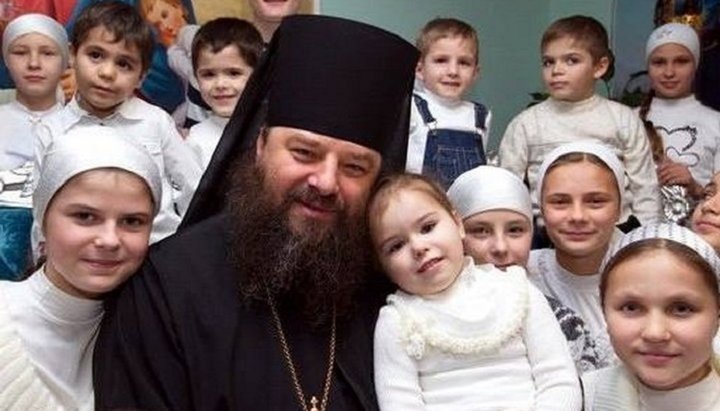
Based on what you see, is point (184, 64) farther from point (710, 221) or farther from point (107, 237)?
point (710, 221)

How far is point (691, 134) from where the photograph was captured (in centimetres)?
566

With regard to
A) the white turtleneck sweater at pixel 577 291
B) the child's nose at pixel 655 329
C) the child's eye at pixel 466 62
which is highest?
the child's eye at pixel 466 62

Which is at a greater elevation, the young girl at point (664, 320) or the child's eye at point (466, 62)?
the child's eye at point (466, 62)

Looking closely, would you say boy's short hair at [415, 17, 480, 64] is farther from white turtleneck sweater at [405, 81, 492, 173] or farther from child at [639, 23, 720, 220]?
child at [639, 23, 720, 220]

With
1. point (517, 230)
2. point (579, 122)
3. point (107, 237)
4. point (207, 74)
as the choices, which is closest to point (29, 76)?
point (207, 74)

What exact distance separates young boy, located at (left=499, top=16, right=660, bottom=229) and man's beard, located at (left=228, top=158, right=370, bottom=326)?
255cm

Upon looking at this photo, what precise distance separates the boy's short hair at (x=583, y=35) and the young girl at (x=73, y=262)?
3.22 m

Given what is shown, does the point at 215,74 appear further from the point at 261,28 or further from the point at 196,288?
the point at 196,288

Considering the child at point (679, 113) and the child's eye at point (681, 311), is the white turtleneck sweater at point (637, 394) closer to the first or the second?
the child's eye at point (681, 311)

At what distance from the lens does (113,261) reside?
2.59 m

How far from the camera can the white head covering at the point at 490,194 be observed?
3375 mm

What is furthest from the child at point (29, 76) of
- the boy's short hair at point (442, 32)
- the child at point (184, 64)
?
the boy's short hair at point (442, 32)

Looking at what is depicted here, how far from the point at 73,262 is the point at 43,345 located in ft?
0.86

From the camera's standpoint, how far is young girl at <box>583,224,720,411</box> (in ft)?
8.08
